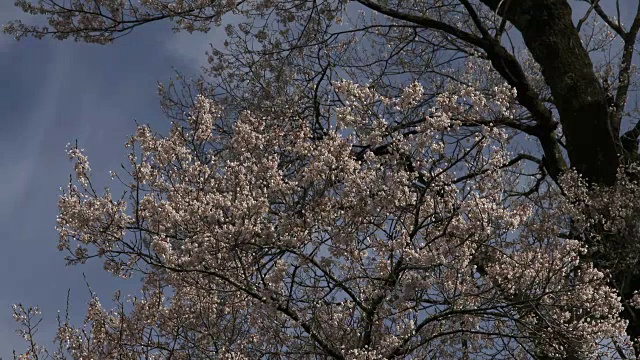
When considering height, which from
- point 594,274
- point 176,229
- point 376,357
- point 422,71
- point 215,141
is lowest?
point 376,357

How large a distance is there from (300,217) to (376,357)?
119cm

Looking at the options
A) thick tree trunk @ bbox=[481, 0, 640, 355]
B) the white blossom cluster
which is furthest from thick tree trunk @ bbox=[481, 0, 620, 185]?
the white blossom cluster

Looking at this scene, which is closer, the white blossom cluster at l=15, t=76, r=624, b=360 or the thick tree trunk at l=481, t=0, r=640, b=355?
the white blossom cluster at l=15, t=76, r=624, b=360

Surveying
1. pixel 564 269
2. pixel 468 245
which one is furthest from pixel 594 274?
pixel 468 245

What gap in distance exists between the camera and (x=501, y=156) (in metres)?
5.71

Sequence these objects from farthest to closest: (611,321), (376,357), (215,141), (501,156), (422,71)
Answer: (422,71)
(215,141)
(611,321)
(501,156)
(376,357)

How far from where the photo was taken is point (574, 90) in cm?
862

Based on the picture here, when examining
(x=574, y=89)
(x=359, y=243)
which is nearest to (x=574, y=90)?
(x=574, y=89)

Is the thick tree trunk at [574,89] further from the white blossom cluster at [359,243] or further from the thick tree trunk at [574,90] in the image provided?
the white blossom cluster at [359,243]

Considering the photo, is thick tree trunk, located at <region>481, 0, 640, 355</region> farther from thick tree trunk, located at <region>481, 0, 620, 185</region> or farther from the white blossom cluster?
the white blossom cluster

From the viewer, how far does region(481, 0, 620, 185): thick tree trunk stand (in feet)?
28.3

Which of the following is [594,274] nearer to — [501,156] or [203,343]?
[501,156]

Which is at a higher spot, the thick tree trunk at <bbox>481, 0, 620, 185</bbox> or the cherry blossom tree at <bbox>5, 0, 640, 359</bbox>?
the thick tree trunk at <bbox>481, 0, 620, 185</bbox>

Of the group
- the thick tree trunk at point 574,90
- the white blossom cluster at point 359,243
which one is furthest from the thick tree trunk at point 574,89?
the white blossom cluster at point 359,243
